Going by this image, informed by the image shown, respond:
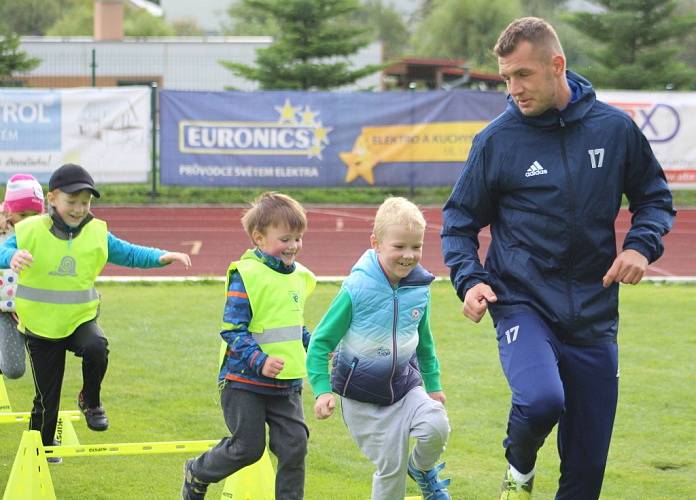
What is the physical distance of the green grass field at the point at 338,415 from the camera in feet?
22.2

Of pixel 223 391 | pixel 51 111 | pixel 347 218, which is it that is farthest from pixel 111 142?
pixel 223 391

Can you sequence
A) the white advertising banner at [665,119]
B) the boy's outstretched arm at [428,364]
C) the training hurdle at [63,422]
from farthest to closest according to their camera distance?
the white advertising banner at [665,119] → the training hurdle at [63,422] → the boy's outstretched arm at [428,364]

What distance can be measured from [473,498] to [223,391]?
1542mm

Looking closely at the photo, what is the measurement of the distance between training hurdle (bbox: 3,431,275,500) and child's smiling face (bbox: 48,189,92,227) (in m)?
1.33

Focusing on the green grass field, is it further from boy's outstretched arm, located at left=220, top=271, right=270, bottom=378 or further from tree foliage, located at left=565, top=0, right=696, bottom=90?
tree foliage, located at left=565, top=0, right=696, bottom=90

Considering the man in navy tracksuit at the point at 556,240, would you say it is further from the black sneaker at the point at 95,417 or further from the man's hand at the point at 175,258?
the black sneaker at the point at 95,417

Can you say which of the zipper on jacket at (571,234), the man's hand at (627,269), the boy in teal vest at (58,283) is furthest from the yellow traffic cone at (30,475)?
the man's hand at (627,269)

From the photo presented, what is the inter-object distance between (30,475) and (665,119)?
19682 mm

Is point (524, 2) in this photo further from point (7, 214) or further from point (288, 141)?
point (7, 214)

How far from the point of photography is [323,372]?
5316mm

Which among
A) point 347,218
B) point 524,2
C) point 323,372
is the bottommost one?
point 347,218

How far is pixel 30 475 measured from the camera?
5.99m

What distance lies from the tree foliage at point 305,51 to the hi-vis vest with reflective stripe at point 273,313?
25.5m

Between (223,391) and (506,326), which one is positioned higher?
(506,326)
